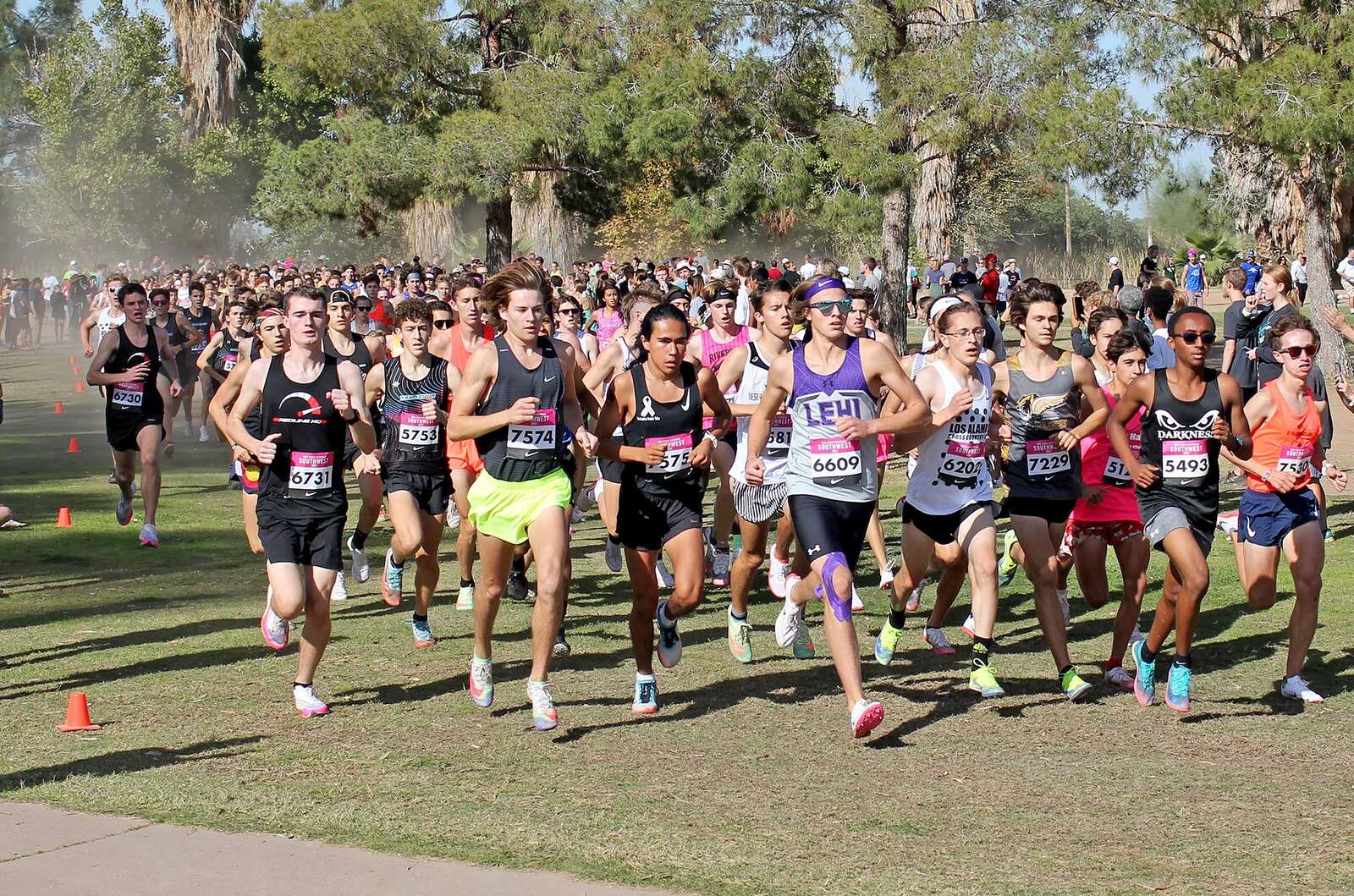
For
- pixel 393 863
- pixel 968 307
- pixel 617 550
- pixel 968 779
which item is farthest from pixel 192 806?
pixel 617 550

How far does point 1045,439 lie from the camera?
8.05 m

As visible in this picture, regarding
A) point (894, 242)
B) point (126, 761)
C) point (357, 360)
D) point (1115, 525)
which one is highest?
point (894, 242)

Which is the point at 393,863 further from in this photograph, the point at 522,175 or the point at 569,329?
the point at 522,175

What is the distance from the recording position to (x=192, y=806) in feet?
20.5

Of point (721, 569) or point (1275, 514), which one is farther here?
point (721, 569)

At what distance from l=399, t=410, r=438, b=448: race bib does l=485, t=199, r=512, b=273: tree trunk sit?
25766mm

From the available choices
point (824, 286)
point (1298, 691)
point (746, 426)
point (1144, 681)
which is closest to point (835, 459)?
point (824, 286)

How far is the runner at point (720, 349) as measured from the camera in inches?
428

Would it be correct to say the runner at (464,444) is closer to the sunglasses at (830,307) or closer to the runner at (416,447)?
the runner at (416,447)

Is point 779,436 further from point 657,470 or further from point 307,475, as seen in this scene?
point 307,475

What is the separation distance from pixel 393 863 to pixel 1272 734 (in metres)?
3.93

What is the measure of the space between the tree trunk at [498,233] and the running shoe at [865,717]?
2903cm

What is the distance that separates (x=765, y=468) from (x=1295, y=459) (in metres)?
2.57

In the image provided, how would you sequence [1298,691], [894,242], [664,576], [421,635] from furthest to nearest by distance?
[894,242] → [664,576] → [421,635] → [1298,691]
